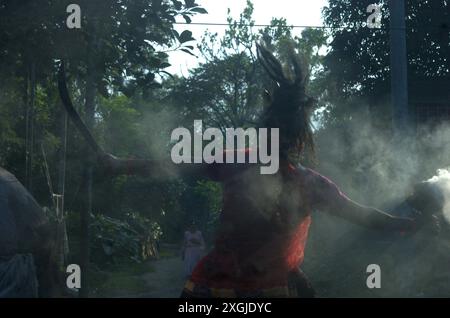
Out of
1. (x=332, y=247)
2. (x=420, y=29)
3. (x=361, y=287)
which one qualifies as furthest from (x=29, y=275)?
(x=420, y=29)

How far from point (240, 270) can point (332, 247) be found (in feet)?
29.4

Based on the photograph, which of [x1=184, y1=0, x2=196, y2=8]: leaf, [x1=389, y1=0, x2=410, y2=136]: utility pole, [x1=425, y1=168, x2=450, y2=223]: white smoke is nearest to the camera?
[x1=425, y1=168, x2=450, y2=223]: white smoke

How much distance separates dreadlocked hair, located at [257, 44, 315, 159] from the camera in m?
2.69

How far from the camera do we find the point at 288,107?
2.70m

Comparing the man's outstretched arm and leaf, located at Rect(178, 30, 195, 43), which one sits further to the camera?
leaf, located at Rect(178, 30, 195, 43)

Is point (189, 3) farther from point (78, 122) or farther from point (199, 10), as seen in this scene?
point (78, 122)

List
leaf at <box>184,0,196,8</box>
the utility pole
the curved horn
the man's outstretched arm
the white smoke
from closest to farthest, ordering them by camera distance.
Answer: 1. the curved horn
2. the man's outstretched arm
3. the white smoke
4. leaf at <box>184,0,196,8</box>
5. the utility pole

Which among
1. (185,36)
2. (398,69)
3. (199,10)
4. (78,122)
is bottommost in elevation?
(78,122)

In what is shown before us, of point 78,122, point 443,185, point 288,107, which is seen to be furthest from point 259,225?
point 443,185

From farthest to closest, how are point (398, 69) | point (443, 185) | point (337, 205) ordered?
point (398, 69), point (443, 185), point (337, 205)

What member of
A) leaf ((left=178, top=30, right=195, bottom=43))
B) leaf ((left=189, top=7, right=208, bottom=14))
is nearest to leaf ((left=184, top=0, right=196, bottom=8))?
leaf ((left=189, top=7, right=208, bottom=14))

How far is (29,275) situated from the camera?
17.7ft

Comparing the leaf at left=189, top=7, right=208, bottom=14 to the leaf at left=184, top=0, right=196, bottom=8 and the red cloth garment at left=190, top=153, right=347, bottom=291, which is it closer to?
the leaf at left=184, top=0, right=196, bottom=8

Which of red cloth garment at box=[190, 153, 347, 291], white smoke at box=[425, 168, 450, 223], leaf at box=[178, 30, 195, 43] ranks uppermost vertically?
leaf at box=[178, 30, 195, 43]
